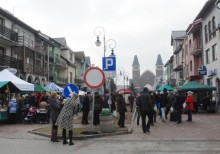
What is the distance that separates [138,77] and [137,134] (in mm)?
150130

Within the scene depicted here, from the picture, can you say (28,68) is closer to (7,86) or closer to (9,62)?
(9,62)

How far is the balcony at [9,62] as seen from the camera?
33656 mm

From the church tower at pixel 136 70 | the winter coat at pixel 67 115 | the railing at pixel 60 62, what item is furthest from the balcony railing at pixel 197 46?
the church tower at pixel 136 70

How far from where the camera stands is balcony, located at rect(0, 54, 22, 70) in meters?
33.7

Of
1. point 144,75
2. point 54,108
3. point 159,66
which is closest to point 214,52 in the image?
point 54,108

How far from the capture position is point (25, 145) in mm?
10750

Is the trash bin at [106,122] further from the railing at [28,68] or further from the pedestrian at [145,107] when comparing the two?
the railing at [28,68]

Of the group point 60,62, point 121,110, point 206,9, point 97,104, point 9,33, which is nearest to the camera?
point 121,110

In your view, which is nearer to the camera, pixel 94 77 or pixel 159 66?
pixel 94 77

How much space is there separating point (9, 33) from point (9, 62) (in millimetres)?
3129

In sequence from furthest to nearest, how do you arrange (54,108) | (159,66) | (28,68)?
(159,66), (28,68), (54,108)

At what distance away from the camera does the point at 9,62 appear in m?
35.1

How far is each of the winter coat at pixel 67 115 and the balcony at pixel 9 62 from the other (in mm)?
24738

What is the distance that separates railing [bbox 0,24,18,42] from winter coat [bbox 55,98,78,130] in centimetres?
2509
